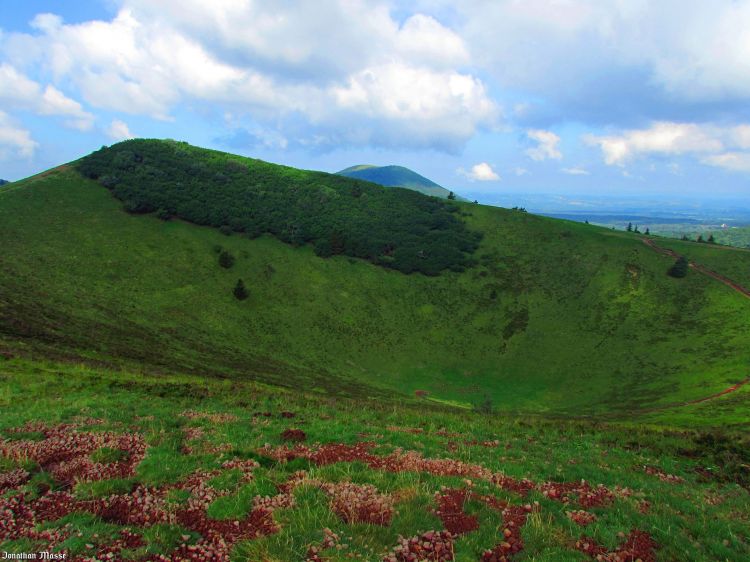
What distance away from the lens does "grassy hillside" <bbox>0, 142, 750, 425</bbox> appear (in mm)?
58188

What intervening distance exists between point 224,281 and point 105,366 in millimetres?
52079

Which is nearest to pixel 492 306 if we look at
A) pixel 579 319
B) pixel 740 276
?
pixel 579 319

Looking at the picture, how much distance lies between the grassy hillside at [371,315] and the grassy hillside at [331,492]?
32.0 m

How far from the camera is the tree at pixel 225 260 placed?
91.9 m

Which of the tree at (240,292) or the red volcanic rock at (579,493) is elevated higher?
the red volcanic rock at (579,493)

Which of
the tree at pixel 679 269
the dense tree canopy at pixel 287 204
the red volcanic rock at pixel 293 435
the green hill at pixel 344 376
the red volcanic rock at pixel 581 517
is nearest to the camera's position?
the green hill at pixel 344 376

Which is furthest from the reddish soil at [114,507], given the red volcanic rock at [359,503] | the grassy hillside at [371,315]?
the grassy hillside at [371,315]

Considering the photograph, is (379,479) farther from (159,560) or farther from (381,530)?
(159,560)

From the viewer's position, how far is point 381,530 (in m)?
8.26

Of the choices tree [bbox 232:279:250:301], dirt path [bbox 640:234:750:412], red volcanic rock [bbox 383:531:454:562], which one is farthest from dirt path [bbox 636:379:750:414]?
tree [bbox 232:279:250:301]

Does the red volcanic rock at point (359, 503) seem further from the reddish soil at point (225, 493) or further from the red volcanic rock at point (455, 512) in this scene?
the red volcanic rock at point (455, 512)

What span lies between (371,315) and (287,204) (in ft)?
168

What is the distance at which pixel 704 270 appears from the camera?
104 m

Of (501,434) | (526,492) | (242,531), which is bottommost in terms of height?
(501,434)
